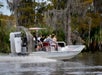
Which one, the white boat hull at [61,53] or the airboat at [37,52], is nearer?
the white boat hull at [61,53]

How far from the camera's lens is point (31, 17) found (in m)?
53.8

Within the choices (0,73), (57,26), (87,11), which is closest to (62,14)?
(57,26)

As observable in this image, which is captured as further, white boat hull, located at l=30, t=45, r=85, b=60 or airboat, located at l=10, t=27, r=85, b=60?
airboat, located at l=10, t=27, r=85, b=60

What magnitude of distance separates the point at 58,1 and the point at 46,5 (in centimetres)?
319

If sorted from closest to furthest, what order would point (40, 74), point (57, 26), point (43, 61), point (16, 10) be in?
1. point (40, 74)
2. point (43, 61)
3. point (57, 26)
4. point (16, 10)

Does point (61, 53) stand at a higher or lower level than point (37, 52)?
lower

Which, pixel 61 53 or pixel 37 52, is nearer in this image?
pixel 37 52

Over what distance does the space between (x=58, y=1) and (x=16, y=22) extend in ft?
15.4

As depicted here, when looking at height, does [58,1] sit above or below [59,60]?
above

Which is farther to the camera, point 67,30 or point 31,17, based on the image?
point 31,17

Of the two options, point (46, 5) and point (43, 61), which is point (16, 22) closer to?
point (46, 5)

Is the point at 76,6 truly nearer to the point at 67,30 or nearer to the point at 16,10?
the point at 67,30

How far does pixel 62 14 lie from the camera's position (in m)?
49.0

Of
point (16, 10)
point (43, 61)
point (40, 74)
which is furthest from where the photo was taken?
point (16, 10)
